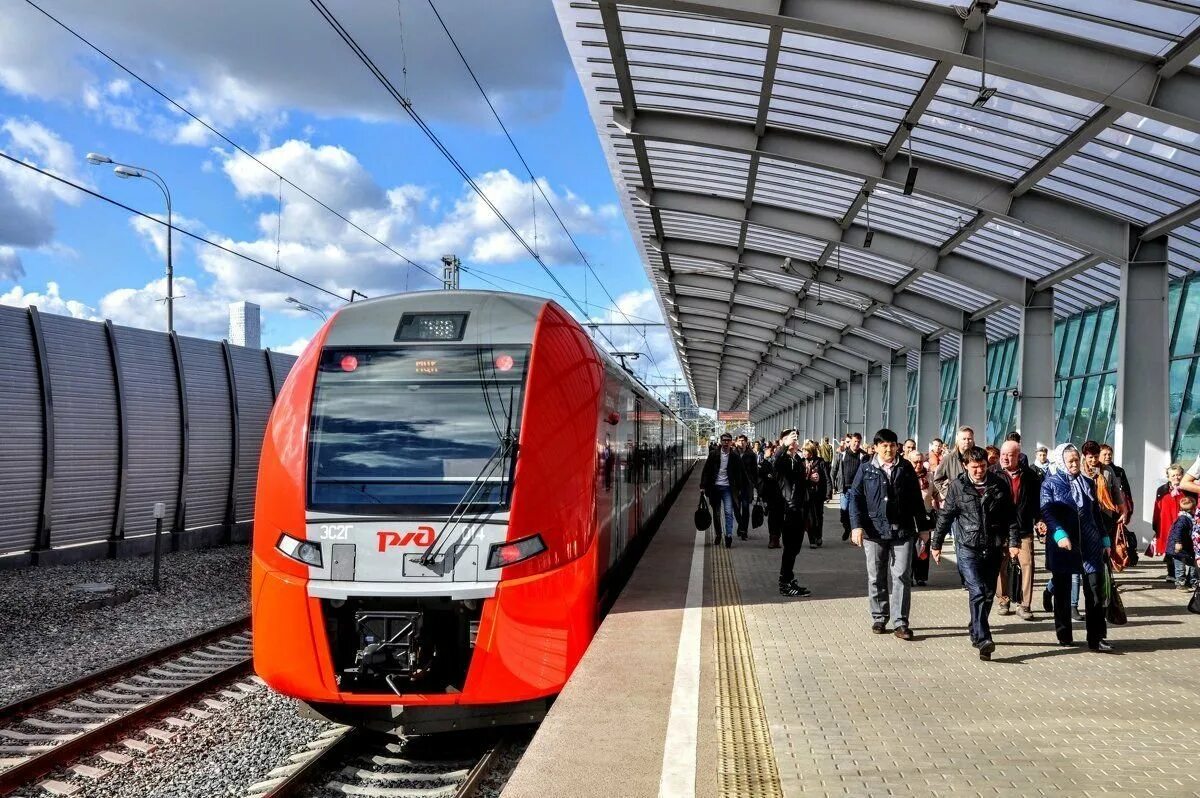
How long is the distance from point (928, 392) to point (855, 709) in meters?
25.2

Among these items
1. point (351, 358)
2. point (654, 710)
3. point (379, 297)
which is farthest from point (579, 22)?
point (654, 710)

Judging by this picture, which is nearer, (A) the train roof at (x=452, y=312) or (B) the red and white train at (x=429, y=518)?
(B) the red and white train at (x=429, y=518)

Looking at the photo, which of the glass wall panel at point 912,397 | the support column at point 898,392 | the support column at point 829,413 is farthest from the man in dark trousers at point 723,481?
the support column at point 829,413

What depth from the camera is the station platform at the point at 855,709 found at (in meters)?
4.57

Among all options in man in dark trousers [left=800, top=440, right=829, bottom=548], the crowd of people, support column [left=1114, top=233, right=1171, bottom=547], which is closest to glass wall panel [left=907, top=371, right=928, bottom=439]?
support column [left=1114, top=233, right=1171, bottom=547]

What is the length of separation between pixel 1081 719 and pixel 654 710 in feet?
A: 8.13

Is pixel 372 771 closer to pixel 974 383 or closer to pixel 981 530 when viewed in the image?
pixel 981 530

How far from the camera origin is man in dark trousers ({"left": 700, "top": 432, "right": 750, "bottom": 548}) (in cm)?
1477

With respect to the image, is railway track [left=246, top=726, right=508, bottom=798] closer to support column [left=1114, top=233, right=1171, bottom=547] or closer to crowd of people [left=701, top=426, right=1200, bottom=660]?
crowd of people [left=701, top=426, right=1200, bottom=660]

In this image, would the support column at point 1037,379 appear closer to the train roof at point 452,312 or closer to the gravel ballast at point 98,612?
the gravel ballast at point 98,612

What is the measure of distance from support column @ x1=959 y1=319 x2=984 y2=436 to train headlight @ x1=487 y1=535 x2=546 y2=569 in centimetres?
2020

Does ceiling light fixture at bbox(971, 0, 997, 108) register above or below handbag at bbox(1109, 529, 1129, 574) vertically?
above

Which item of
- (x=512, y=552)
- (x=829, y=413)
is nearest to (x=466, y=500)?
(x=512, y=552)

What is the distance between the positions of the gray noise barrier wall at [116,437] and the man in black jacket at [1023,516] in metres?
11.6
